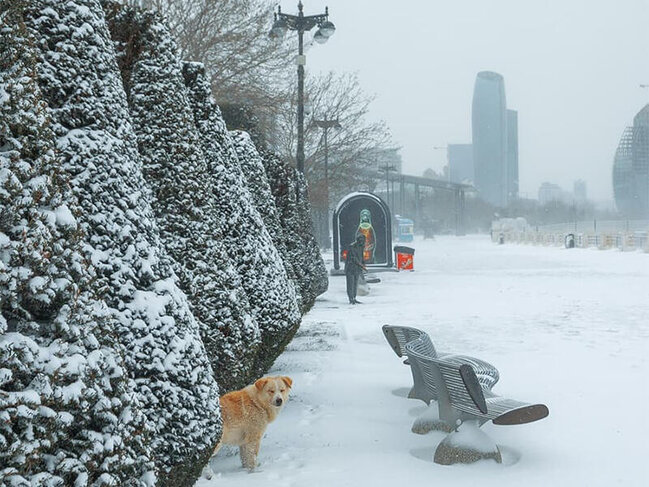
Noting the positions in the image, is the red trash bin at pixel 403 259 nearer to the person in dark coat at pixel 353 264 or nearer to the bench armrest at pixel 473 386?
the person in dark coat at pixel 353 264

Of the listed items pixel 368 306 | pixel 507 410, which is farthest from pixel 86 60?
pixel 368 306

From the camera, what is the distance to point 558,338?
11102 mm

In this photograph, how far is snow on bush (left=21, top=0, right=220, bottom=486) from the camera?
3484 millimetres

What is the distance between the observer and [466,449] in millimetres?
5520

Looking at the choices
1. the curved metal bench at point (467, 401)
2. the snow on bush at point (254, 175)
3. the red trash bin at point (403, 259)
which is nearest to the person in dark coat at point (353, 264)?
the snow on bush at point (254, 175)

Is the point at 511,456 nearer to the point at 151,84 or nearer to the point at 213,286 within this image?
the point at 213,286

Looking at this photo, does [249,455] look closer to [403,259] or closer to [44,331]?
[44,331]

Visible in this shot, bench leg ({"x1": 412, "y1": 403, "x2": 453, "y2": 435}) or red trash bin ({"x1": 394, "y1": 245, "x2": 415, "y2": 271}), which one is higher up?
red trash bin ({"x1": 394, "y1": 245, "x2": 415, "y2": 271})

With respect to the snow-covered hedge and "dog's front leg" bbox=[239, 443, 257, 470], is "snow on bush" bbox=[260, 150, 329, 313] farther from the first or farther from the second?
"dog's front leg" bbox=[239, 443, 257, 470]

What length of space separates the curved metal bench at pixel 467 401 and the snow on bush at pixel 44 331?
3.08m

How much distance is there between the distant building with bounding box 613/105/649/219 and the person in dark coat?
113 metres

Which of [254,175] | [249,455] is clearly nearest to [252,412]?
[249,455]

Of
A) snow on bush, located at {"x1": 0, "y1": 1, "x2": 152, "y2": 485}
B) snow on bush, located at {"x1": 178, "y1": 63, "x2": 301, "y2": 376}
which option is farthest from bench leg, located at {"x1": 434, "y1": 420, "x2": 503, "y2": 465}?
snow on bush, located at {"x1": 0, "y1": 1, "x2": 152, "y2": 485}

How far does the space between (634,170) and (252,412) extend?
440ft
